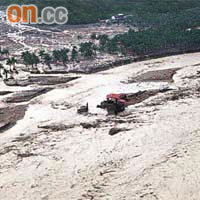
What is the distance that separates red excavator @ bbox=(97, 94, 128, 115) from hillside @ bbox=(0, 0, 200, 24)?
87922mm

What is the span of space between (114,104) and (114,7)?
112807mm

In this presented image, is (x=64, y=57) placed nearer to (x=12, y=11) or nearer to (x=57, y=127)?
(x=57, y=127)

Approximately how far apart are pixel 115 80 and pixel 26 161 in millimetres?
28652

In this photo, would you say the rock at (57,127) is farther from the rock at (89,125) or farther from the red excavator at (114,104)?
the red excavator at (114,104)

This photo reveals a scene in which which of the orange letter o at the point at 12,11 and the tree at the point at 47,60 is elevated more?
the orange letter o at the point at 12,11

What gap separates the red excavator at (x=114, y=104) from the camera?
43000mm

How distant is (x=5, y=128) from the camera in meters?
41.6

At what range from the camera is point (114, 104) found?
4316cm

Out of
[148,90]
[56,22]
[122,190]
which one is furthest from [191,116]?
[56,22]

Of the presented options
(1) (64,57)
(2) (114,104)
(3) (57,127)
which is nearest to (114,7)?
(1) (64,57)

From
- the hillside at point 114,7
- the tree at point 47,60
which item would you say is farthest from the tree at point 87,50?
the hillside at point 114,7

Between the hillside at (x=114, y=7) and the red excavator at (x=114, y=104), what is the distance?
87.9 metres

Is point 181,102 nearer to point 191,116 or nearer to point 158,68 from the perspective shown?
point 191,116

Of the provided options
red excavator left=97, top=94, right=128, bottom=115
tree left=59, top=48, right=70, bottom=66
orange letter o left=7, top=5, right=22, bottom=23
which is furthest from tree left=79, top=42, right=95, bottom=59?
orange letter o left=7, top=5, right=22, bottom=23
